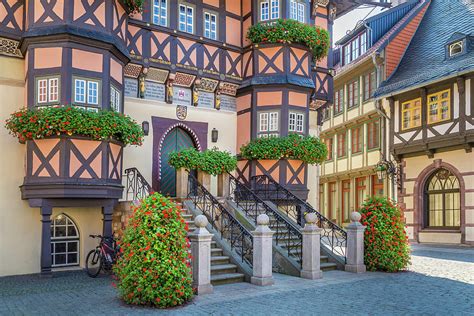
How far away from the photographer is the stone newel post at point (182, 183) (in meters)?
13.6

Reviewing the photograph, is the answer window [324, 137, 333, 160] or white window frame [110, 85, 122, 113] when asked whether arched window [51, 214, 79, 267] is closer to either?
white window frame [110, 85, 122, 113]

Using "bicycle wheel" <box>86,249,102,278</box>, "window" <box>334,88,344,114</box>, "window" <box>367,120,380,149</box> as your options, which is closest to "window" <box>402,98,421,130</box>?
"window" <box>367,120,380,149</box>

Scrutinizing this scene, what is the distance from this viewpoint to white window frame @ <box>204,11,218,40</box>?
16.4 m

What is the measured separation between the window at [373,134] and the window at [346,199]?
3803 millimetres

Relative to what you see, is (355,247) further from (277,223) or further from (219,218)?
(219,218)

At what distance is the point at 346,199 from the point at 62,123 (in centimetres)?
2144

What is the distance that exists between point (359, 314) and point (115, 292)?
15.3 feet

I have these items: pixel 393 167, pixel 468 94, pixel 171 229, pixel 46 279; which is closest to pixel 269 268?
pixel 171 229

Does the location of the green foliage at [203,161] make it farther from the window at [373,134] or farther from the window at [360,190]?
the window at [360,190]

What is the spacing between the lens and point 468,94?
63.2ft

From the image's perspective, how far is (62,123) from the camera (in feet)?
37.7

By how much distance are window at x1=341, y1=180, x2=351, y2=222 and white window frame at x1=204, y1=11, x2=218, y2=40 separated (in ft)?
52.4

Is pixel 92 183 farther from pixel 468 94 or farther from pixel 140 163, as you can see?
pixel 468 94

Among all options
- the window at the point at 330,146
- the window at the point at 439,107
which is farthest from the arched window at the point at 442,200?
the window at the point at 330,146
